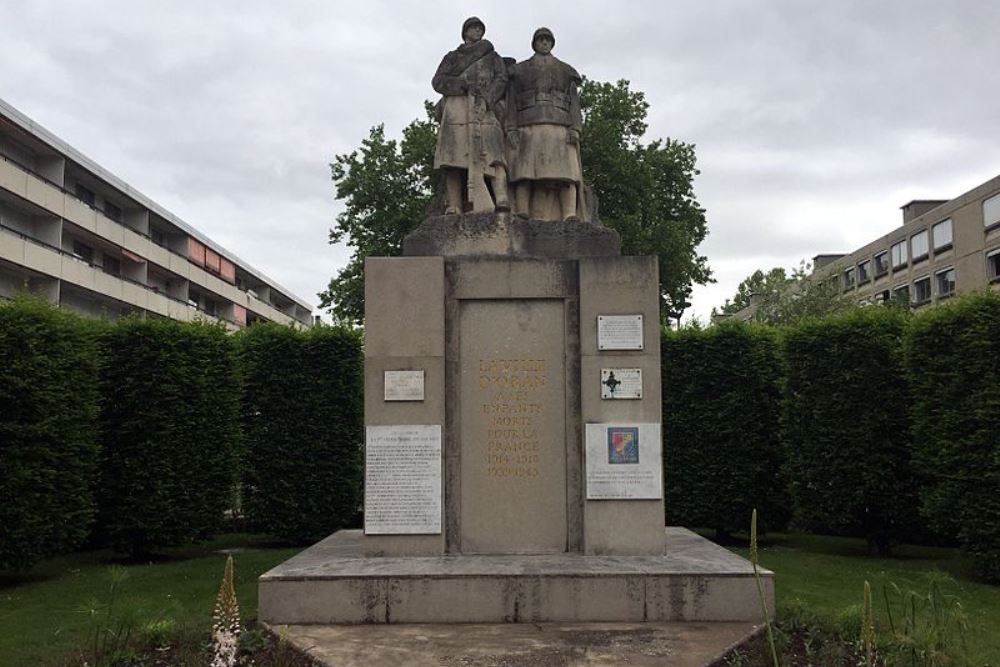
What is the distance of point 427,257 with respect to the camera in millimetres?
8586

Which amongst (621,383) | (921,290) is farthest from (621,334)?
(921,290)

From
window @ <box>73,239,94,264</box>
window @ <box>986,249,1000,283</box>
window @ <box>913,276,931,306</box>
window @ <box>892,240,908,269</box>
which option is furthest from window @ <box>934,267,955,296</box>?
window @ <box>73,239,94,264</box>

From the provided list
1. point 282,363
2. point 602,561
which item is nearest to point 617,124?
point 282,363

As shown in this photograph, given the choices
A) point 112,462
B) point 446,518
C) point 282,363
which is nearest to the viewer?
point 446,518

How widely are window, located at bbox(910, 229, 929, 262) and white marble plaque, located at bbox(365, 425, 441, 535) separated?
156ft

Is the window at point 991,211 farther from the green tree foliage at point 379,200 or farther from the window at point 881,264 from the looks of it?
the green tree foliage at point 379,200

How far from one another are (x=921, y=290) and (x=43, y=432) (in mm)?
49332

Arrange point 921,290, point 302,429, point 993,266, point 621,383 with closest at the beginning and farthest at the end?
1. point 621,383
2. point 302,429
3. point 993,266
4. point 921,290

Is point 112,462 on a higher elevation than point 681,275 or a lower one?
lower

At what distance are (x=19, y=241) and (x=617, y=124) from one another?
844 inches

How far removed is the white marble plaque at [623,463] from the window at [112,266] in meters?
35.8

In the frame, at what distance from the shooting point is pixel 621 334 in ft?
27.7

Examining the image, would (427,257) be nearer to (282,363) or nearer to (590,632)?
(590,632)

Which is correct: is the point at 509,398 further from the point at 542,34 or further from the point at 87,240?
the point at 87,240
